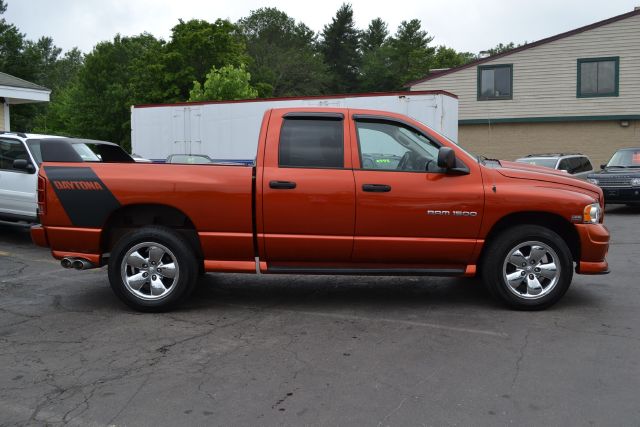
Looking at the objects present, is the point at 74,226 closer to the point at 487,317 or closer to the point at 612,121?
the point at 487,317

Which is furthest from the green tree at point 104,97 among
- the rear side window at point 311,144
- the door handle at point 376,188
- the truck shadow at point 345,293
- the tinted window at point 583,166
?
the door handle at point 376,188

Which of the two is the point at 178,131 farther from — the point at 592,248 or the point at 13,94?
the point at 592,248

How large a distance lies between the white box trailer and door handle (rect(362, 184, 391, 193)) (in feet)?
29.9

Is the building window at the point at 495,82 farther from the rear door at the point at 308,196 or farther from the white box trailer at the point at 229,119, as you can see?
the rear door at the point at 308,196

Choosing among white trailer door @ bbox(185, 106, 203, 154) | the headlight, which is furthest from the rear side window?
white trailer door @ bbox(185, 106, 203, 154)

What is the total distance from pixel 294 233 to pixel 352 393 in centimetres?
209

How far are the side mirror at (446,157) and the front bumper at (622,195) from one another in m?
10.9

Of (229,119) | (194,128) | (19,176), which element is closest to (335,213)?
(19,176)

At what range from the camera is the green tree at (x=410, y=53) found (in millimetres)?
63781

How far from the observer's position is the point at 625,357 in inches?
178

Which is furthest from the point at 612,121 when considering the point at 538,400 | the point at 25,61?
the point at 25,61

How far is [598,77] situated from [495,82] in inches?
161

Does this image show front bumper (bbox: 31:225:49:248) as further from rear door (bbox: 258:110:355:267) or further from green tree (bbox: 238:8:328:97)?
green tree (bbox: 238:8:328:97)

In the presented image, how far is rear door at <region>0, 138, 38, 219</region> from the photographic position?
956 cm
